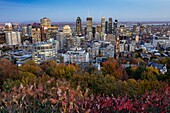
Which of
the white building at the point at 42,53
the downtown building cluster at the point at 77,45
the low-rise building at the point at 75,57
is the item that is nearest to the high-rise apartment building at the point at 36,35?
the downtown building cluster at the point at 77,45

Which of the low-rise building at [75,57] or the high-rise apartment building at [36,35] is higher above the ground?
the high-rise apartment building at [36,35]

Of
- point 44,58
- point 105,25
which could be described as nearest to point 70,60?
point 44,58

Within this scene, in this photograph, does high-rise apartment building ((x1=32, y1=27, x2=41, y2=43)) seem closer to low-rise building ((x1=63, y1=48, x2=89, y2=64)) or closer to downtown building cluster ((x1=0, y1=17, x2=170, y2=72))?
downtown building cluster ((x1=0, y1=17, x2=170, y2=72))

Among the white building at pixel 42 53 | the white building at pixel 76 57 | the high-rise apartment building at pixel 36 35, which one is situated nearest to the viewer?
the white building at pixel 42 53

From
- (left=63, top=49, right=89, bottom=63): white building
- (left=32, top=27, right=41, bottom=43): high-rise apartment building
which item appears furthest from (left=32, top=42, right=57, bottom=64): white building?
(left=32, top=27, right=41, bottom=43): high-rise apartment building

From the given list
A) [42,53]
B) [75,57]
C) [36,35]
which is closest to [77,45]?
[36,35]

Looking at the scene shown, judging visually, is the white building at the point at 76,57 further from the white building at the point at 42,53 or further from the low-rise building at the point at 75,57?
the white building at the point at 42,53

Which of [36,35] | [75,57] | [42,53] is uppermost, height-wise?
[36,35]

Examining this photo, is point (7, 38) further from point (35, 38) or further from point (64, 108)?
point (64, 108)

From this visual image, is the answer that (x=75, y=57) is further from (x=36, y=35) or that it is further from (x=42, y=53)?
(x=36, y=35)

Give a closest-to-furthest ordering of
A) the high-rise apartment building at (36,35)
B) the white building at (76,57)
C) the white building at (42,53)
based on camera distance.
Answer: the white building at (42,53)
the white building at (76,57)
the high-rise apartment building at (36,35)

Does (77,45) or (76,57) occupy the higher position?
(77,45)

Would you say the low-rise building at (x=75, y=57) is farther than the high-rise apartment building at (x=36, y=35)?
No
